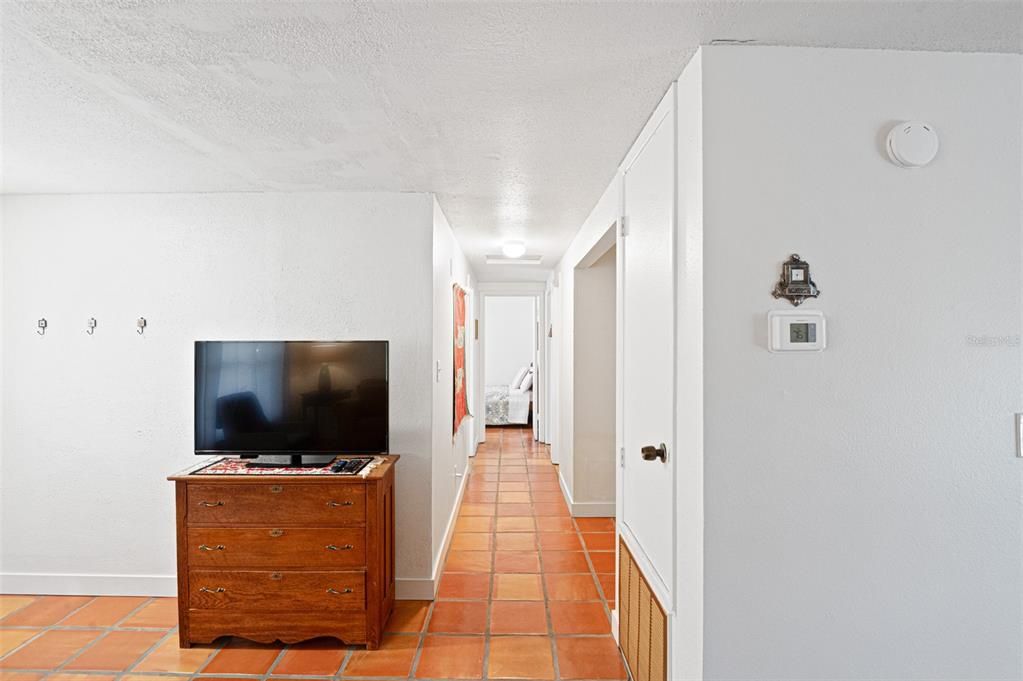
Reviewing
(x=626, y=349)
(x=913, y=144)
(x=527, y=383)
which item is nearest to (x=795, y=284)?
(x=913, y=144)

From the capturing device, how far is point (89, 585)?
3285 mm


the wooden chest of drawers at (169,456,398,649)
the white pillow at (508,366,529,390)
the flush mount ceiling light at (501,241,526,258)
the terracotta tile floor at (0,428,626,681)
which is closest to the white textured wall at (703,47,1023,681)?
the terracotta tile floor at (0,428,626,681)

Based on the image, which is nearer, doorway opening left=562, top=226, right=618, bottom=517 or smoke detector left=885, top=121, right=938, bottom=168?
smoke detector left=885, top=121, right=938, bottom=168

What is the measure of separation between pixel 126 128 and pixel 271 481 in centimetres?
162

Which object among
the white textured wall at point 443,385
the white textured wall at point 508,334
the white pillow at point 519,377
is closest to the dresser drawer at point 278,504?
the white textured wall at point 443,385

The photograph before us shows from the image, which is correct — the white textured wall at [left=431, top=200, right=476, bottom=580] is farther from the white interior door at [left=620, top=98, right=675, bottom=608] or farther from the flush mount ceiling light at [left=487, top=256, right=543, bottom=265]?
the white interior door at [left=620, top=98, right=675, bottom=608]

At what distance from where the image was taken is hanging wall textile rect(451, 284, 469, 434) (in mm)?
4398

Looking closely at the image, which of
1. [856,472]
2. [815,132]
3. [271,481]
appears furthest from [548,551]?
[815,132]

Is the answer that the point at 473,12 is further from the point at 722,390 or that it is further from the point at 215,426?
the point at 215,426

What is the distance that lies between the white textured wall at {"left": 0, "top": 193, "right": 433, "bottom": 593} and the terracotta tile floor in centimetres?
26

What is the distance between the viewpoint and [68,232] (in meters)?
3.29

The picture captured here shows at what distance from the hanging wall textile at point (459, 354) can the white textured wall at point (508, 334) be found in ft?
17.9

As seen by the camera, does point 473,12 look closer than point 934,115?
Yes

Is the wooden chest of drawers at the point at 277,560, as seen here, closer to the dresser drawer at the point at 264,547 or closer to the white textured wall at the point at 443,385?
the dresser drawer at the point at 264,547
